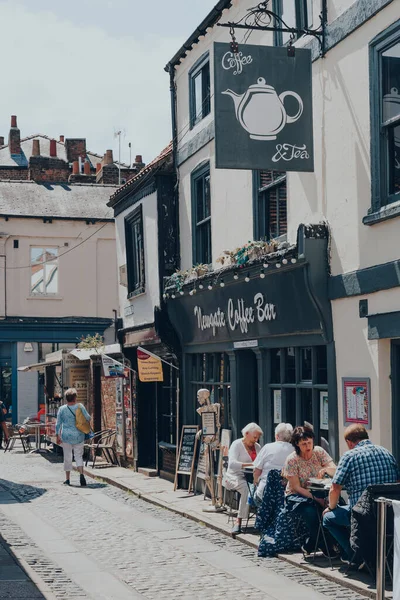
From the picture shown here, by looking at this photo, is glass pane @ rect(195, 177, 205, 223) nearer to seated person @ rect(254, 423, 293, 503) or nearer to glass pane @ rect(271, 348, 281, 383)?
glass pane @ rect(271, 348, 281, 383)

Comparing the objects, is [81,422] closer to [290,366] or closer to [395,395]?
[290,366]

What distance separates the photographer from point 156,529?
1285 cm

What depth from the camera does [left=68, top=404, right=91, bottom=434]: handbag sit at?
18.4m

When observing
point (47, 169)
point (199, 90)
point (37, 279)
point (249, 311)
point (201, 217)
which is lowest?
point (249, 311)

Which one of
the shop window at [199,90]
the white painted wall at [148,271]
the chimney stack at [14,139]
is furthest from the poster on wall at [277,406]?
the chimney stack at [14,139]

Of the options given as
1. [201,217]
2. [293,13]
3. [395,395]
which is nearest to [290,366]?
[395,395]

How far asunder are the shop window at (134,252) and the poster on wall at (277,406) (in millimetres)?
6338

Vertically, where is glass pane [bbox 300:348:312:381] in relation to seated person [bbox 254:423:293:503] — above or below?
above

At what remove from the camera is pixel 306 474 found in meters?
10.5

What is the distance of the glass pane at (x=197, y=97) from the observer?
1630 centimetres

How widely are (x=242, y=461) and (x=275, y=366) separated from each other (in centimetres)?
163

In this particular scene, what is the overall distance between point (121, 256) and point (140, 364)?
379 cm

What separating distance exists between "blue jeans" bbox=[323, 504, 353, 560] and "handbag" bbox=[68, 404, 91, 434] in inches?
371

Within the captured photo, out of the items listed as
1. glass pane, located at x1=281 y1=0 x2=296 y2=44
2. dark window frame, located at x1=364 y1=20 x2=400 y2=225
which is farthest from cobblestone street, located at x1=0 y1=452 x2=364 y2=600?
glass pane, located at x1=281 y1=0 x2=296 y2=44
